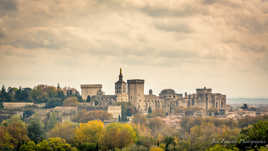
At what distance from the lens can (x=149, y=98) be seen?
10944cm

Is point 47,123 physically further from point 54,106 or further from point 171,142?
point 171,142

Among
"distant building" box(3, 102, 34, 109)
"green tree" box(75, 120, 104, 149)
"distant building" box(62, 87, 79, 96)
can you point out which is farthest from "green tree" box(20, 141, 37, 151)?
"distant building" box(62, 87, 79, 96)

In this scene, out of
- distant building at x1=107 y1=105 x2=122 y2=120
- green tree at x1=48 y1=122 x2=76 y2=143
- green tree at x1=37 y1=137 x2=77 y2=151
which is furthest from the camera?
distant building at x1=107 y1=105 x2=122 y2=120

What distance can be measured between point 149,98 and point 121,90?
622 centimetres

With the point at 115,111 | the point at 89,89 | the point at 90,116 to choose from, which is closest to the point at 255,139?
the point at 90,116

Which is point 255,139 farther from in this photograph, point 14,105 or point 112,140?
point 14,105

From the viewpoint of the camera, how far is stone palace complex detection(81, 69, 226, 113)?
106 meters

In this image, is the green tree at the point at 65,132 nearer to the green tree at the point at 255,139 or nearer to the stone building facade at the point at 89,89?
the green tree at the point at 255,139

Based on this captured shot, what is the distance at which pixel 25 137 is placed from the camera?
5953 cm

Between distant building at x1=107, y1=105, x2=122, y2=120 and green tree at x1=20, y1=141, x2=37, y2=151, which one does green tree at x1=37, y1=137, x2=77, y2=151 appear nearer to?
green tree at x1=20, y1=141, x2=37, y2=151

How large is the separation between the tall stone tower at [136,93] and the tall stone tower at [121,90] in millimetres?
1130

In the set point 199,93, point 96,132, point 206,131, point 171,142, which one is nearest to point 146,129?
point 206,131

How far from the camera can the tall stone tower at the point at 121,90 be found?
349ft

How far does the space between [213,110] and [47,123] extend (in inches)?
1604
